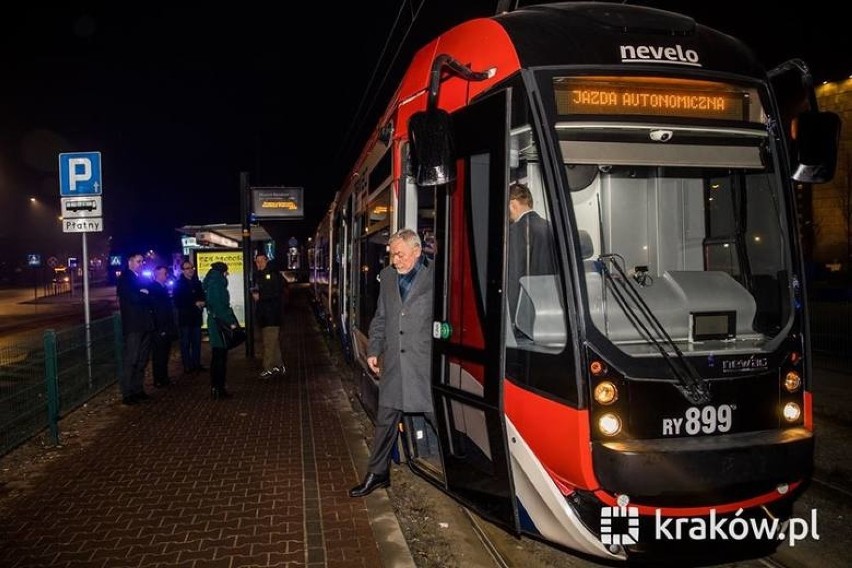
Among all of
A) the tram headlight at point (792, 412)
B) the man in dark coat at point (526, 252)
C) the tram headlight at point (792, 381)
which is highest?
the man in dark coat at point (526, 252)

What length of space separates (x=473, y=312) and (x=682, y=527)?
1658 millimetres

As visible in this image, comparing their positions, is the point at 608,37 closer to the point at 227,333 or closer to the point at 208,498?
the point at 208,498

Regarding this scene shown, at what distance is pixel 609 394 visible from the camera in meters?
3.53

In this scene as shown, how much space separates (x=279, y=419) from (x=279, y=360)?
10.3 feet

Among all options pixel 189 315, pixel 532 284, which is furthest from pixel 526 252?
pixel 189 315

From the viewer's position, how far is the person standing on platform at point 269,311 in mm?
10992

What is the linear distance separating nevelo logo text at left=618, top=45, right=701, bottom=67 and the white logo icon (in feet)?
8.30

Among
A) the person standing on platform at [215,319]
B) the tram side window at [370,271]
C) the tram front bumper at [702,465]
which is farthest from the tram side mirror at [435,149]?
the person standing on platform at [215,319]

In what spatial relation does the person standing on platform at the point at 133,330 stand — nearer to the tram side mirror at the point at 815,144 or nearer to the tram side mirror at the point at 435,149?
the tram side mirror at the point at 435,149

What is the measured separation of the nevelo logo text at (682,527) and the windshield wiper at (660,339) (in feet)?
2.13

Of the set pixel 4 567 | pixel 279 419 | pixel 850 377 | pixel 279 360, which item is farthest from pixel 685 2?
pixel 4 567

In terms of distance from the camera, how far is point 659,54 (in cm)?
398

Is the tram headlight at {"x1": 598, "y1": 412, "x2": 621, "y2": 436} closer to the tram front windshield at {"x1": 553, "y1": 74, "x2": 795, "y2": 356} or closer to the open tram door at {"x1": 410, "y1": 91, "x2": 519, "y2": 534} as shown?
the tram front windshield at {"x1": 553, "y1": 74, "x2": 795, "y2": 356}

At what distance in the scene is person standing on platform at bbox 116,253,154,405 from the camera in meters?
9.10
